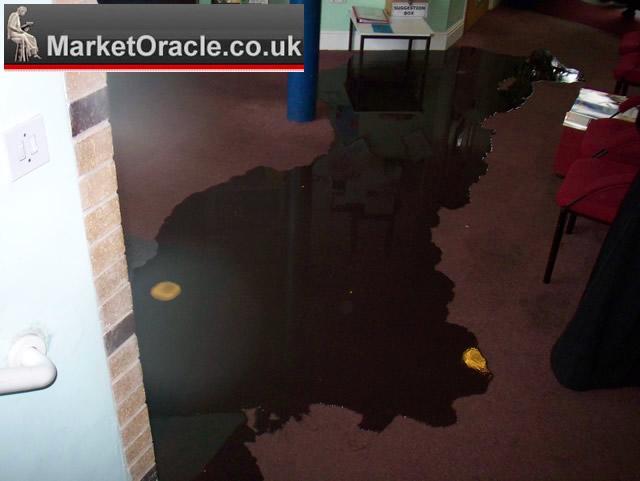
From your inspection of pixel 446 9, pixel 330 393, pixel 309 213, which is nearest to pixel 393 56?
pixel 446 9

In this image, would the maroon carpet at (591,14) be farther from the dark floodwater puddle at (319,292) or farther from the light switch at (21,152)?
the light switch at (21,152)

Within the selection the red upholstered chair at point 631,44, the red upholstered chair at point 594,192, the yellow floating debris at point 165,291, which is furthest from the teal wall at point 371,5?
the yellow floating debris at point 165,291

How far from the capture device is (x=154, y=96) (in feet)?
18.7

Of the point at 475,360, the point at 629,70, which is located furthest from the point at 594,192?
the point at 629,70

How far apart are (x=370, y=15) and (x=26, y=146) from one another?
5.45 meters

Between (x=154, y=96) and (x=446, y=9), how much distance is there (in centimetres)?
318

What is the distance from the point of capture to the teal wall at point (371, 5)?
6766 mm

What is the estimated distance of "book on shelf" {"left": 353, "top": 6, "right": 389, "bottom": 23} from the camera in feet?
20.6

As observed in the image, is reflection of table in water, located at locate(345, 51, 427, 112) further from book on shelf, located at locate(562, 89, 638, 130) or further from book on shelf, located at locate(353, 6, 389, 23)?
book on shelf, located at locate(562, 89, 638, 130)

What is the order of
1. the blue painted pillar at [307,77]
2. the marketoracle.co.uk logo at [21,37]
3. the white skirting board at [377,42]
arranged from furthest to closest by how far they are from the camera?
the white skirting board at [377,42]
the blue painted pillar at [307,77]
the marketoracle.co.uk logo at [21,37]

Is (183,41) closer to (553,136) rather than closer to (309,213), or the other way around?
(309,213)

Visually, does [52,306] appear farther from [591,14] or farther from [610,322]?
[591,14]

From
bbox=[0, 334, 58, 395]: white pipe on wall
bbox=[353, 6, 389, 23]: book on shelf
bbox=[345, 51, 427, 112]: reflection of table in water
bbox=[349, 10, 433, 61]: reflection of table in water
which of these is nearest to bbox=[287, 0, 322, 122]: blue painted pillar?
bbox=[345, 51, 427, 112]: reflection of table in water

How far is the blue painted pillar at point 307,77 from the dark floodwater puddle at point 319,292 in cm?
27
